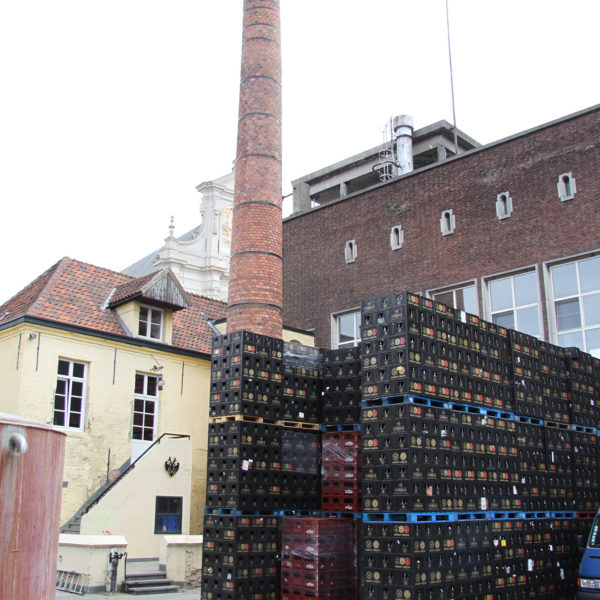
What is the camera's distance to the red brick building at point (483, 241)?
60.8 feet

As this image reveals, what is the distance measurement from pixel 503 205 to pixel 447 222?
1.82 metres

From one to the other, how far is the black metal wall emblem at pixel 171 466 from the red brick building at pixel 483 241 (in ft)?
22.5

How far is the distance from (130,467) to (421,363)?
1010 centimetres

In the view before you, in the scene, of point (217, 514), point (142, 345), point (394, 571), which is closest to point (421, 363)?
point (394, 571)

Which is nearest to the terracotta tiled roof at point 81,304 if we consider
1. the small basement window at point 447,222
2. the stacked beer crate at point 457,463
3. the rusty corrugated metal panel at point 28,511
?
the small basement window at point 447,222

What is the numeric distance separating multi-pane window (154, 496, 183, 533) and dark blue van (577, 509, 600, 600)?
1061 cm

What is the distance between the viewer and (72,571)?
1430 centimetres

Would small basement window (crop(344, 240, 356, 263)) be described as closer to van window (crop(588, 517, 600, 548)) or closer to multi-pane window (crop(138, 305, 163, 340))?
multi-pane window (crop(138, 305, 163, 340))

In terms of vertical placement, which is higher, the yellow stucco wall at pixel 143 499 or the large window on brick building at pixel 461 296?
the large window on brick building at pixel 461 296

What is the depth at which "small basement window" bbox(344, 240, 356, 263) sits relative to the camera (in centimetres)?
2367

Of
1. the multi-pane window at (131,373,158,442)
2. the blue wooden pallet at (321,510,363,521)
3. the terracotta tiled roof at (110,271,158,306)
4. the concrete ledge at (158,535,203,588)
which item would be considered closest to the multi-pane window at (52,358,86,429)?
the multi-pane window at (131,373,158,442)

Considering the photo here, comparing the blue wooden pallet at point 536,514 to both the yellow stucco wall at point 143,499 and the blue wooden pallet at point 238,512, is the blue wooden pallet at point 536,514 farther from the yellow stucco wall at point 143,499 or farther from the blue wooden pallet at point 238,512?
the yellow stucco wall at point 143,499

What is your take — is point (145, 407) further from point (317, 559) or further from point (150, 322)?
point (317, 559)

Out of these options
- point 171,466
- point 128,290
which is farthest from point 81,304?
point 171,466
